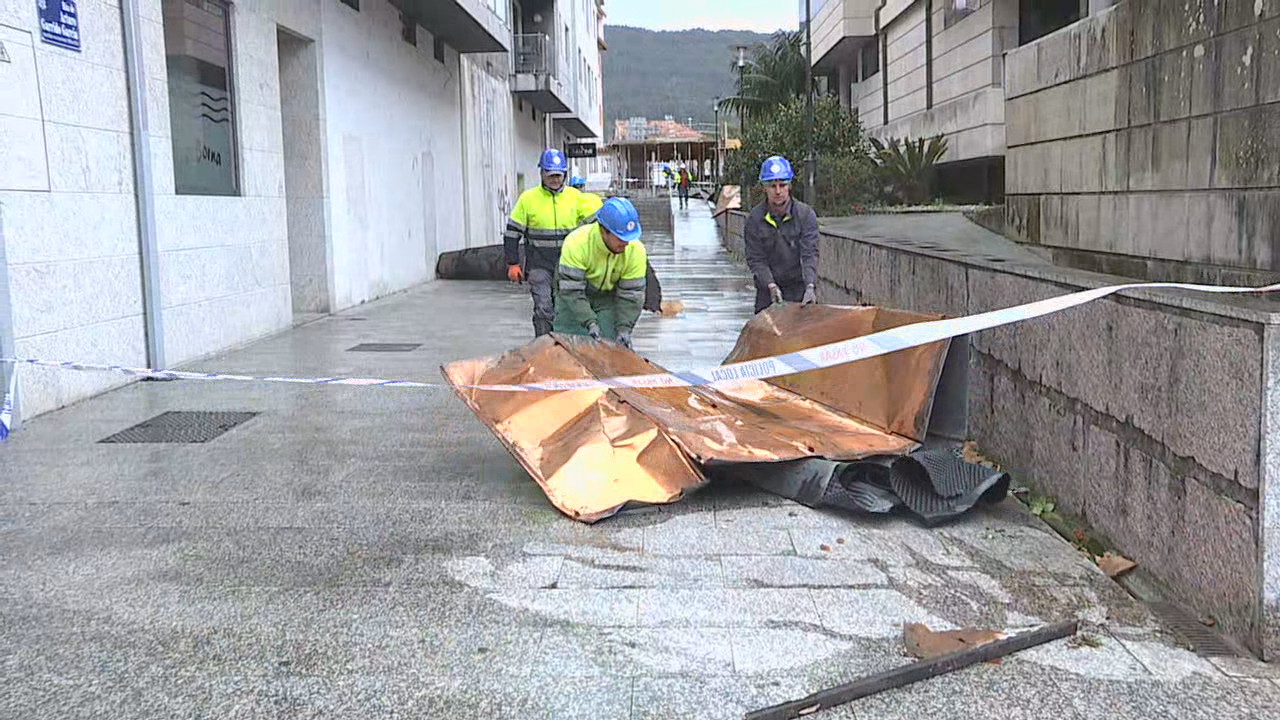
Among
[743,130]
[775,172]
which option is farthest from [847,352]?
[743,130]

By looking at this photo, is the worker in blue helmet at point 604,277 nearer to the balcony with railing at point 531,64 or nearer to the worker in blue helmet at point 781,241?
the worker in blue helmet at point 781,241

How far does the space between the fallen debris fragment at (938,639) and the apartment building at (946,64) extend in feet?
Answer: 40.2

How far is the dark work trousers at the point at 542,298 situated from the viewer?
328 inches

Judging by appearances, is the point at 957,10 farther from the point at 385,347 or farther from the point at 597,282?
the point at 597,282

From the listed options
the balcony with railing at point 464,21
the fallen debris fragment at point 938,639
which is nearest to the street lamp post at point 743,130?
the balcony with railing at point 464,21

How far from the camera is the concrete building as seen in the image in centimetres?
743

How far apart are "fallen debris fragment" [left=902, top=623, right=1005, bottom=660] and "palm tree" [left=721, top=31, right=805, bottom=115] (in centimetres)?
4115

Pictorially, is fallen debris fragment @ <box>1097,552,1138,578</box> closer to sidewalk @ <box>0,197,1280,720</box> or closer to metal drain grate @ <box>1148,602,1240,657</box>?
sidewalk @ <box>0,197,1280,720</box>

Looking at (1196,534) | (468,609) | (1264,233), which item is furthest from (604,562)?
(1264,233)

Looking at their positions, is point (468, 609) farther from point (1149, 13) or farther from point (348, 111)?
point (348, 111)

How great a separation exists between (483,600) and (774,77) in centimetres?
4320

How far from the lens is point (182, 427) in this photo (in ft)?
23.5

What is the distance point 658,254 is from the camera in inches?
1115

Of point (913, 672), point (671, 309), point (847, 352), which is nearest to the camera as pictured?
point (913, 672)
